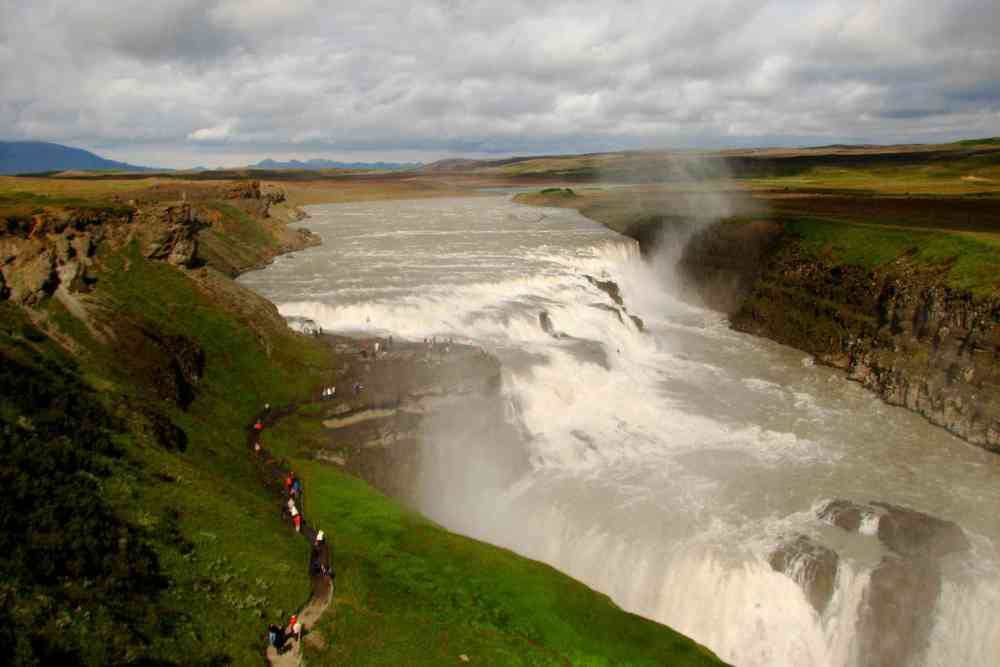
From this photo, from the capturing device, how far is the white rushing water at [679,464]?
64.7 ft

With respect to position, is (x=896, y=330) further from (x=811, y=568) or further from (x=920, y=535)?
(x=811, y=568)

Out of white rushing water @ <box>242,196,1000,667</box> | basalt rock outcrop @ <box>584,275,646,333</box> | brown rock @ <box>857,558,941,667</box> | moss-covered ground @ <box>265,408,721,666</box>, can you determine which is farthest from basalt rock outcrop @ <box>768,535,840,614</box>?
basalt rock outcrop @ <box>584,275,646,333</box>

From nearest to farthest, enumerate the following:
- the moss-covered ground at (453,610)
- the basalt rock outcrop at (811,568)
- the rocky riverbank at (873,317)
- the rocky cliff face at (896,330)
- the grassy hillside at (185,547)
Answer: the grassy hillside at (185,547), the moss-covered ground at (453,610), the basalt rock outcrop at (811,568), the rocky cliff face at (896,330), the rocky riverbank at (873,317)

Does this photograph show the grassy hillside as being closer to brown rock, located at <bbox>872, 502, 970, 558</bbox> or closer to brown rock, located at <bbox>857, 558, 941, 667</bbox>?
brown rock, located at <bbox>857, 558, 941, 667</bbox>

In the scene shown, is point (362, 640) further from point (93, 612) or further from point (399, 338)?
point (399, 338)

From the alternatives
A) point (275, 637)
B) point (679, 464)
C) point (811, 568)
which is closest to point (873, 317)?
point (679, 464)

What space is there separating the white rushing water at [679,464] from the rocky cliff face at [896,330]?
124cm

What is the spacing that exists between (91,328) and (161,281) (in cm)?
762

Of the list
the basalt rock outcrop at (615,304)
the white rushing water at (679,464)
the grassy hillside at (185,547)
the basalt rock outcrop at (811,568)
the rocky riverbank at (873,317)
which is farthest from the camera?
the basalt rock outcrop at (615,304)

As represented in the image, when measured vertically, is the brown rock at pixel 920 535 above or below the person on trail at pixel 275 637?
below

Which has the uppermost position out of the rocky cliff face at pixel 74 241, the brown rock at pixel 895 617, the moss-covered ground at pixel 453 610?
the rocky cliff face at pixel 74 241

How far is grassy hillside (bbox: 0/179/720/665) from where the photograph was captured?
39.3 feet

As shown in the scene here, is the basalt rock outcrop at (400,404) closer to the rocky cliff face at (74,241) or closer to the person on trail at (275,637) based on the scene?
the rocky cliff face at (74,241)

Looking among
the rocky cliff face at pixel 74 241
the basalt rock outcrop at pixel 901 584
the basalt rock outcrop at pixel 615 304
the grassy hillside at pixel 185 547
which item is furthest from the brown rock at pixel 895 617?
the rocky cliff face at pixel 74 241
